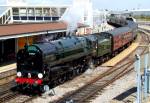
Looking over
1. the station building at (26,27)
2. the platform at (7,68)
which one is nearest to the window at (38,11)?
the station building at (26,27)

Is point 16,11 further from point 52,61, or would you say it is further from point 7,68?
point 52,61

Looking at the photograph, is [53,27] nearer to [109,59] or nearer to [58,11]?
[109,59]

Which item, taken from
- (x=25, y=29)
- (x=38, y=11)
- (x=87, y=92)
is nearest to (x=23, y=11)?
(x=38, y=11)

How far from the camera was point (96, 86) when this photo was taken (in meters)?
20.7

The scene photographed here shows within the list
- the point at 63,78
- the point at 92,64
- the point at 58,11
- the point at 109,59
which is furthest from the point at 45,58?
the point at 58,11

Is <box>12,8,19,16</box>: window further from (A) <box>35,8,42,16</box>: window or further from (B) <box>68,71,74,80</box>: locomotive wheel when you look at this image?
(B) <box>68,71,74,80</box>: locomotive wheel

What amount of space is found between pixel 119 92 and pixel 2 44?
16549mm

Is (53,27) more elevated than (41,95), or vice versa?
(53,27)

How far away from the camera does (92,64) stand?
2739 centimetres

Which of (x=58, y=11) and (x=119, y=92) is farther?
(x=58, y=11)

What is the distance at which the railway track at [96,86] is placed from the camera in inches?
691

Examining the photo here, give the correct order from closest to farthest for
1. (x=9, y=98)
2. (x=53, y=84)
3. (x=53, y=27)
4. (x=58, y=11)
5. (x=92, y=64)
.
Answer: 1. (x=9, y=98)
2. (x=53, y=84)
3. (x=92, y=64)
4. (x=53, y=27)
5. (x=58, y=11)

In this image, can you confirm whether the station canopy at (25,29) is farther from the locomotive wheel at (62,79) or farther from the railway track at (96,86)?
the railway track at (96,86)

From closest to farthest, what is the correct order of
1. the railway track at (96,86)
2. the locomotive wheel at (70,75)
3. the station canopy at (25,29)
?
the railway track at (96,86), the locomotive wheel at (70,75), the station canopy at (25,29)
